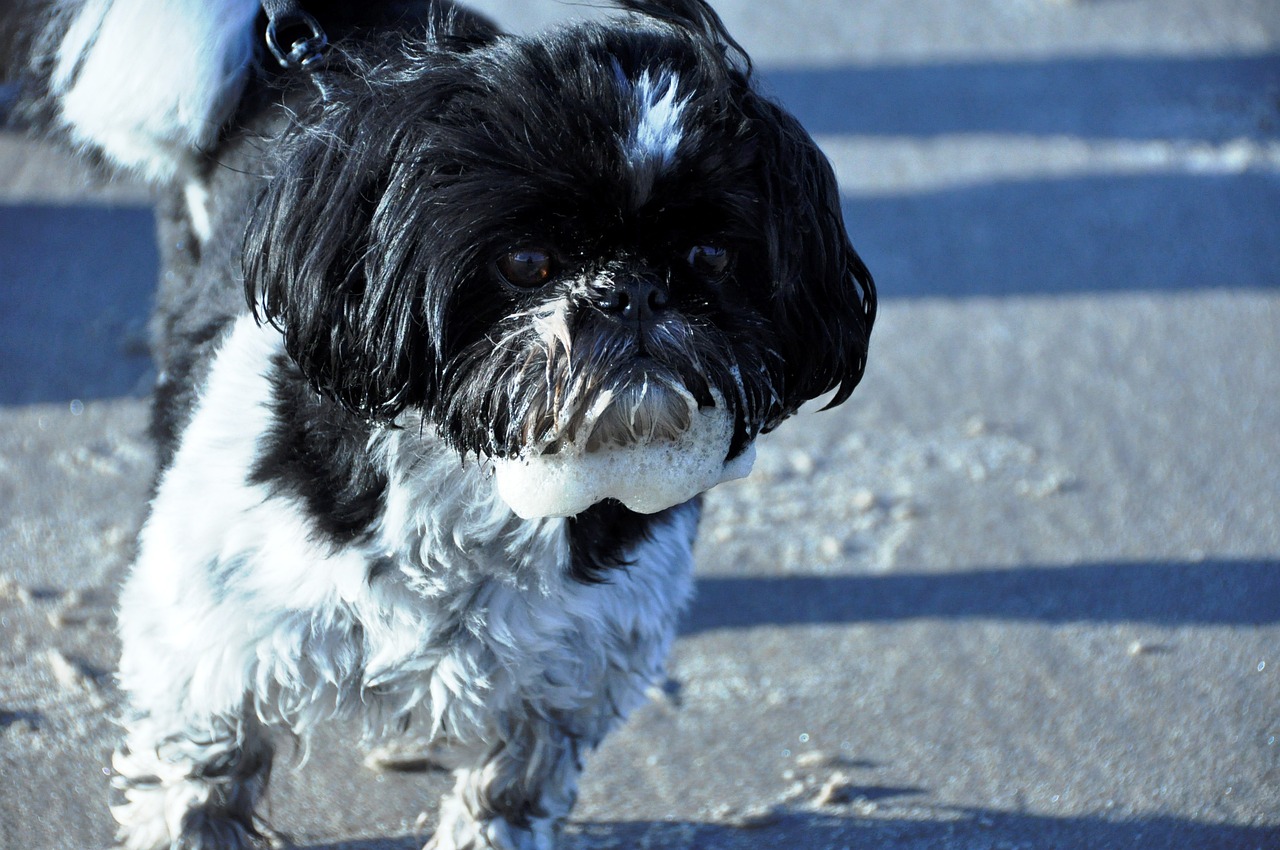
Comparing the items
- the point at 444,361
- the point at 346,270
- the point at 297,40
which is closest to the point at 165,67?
the point at 297,40

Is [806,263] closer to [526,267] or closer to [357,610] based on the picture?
[526,267]

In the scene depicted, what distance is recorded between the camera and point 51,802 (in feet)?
7.54

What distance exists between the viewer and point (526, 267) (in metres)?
1.59

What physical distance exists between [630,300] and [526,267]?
0.47ft

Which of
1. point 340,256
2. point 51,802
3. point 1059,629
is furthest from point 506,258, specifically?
point 1059,629

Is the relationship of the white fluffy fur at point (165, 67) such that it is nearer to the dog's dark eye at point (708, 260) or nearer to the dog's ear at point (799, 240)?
the dog's ear at point (799, 240)

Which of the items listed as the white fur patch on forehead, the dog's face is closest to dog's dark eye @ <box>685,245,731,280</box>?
the dog's face

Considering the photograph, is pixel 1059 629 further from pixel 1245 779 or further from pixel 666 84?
pixel 666 84

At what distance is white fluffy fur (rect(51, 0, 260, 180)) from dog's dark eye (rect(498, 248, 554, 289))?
0.93 metres

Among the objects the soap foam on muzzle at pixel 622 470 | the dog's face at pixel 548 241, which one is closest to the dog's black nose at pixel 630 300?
the dog's face at pixel 548 241

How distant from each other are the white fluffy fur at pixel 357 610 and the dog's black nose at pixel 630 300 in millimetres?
402

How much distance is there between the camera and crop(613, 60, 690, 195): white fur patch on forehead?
153 cm

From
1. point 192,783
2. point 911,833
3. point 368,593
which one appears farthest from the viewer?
point 911,833

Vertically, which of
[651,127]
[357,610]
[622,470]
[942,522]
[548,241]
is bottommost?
[942,522]
